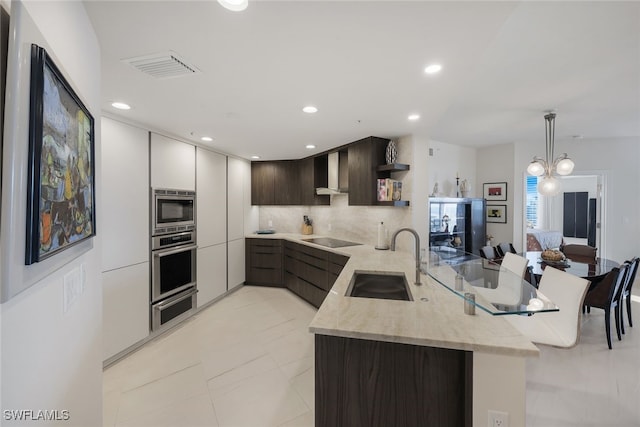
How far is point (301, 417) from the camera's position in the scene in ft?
6.15

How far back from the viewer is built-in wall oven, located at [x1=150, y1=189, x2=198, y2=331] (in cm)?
301

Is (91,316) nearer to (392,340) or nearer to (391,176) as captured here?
(392,340)

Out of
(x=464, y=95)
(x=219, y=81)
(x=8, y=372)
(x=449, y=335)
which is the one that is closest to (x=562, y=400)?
(x=449, y=335)

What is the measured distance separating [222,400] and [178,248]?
1.92 m

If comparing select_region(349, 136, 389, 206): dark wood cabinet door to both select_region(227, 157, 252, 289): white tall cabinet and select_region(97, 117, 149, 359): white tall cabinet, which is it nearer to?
select_region(227, 157, 252, 289): white tall cabinet

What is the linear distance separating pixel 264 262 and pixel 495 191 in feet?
15.5

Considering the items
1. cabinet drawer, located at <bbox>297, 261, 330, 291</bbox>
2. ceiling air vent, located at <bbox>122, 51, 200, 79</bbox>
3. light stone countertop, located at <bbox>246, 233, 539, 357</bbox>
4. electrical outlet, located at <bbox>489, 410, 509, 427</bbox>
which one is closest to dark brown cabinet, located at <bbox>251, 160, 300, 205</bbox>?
cabinet drawer, located at <bbox>297, 261, 330, 291</bbox>

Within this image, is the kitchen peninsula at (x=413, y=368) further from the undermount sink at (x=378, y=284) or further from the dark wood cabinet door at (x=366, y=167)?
the dark wood cabinet door at (x=366, y=167)

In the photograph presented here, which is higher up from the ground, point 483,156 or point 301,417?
point 483,156

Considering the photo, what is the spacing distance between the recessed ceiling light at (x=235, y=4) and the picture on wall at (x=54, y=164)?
689 millimetres

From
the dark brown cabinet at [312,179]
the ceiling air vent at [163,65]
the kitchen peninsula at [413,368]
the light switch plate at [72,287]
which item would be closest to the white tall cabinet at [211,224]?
the dark brown cabinet at [312,179]

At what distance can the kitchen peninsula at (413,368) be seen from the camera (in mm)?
1120

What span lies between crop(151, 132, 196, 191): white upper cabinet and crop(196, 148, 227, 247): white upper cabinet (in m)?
0.16

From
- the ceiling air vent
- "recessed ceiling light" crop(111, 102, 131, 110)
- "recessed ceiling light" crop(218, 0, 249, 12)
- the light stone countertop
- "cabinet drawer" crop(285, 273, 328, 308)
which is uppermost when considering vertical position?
"recessed ceiling light" crop(111, 102, 131, 110)
